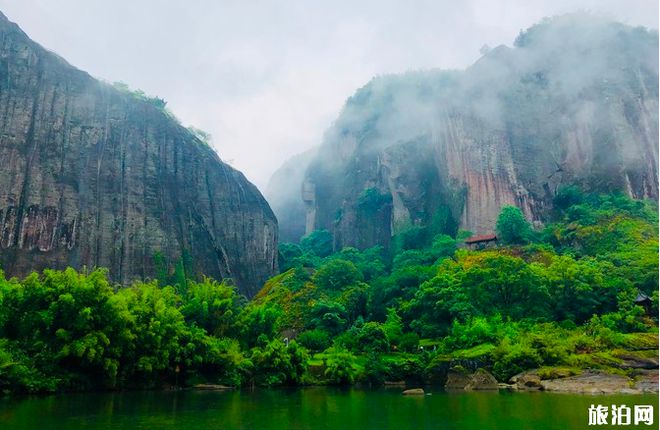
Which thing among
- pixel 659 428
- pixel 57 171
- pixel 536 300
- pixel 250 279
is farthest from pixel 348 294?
pixel 659 428

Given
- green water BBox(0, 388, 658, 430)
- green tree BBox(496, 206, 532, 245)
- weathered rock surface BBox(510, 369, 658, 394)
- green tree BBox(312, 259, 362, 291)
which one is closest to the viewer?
green water BBox(0, 388, 658, 430)

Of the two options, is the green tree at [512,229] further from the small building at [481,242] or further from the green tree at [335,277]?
the green tree at [335,277]

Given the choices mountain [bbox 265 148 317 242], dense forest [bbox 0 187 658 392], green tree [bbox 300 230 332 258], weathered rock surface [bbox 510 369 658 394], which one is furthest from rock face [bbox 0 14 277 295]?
mountain [bbox 265 148 317 242]

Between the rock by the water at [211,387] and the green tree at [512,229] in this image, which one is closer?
the rock by the water at [211,387]

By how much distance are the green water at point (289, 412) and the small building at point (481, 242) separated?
95.0ft

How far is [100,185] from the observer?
4484 centimetres

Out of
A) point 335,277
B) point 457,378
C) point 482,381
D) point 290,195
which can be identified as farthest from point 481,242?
point 290,195

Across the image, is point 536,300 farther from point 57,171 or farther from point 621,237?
point 57,171

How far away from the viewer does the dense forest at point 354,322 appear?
1794cm

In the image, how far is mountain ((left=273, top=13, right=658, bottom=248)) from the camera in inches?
2064

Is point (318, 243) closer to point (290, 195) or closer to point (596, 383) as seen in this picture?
point (290, 195)

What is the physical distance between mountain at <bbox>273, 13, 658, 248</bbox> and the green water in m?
37.9

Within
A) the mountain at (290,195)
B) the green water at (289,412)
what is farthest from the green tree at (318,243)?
the green water at (289,412)

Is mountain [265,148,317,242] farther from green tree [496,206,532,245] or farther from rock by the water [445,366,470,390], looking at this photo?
rock by the water [445,366,470,390]
